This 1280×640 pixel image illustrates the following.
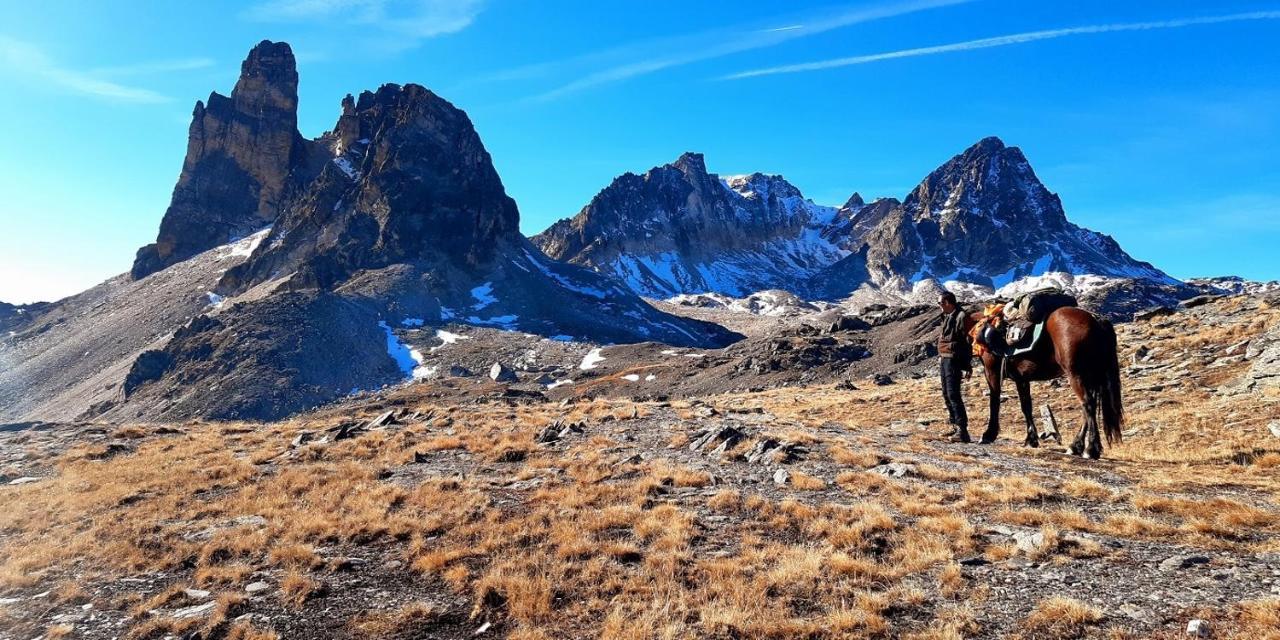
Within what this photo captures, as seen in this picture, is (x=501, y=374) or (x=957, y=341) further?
(x=501, y=374)

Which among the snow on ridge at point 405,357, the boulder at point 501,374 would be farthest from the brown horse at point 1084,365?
the snow on ridge at point 405,357

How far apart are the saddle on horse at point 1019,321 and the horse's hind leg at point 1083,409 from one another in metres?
1.15

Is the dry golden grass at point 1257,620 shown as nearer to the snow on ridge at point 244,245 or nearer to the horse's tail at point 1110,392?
the horse's tail at point 1110,392

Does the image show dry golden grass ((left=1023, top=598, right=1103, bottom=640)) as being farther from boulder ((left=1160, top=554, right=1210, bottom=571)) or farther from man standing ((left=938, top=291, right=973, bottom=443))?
man standing ((left=938, top=291, right=973, bottom=443))

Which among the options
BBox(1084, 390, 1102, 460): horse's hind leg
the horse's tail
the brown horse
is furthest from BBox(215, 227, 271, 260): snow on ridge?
the horse's tail

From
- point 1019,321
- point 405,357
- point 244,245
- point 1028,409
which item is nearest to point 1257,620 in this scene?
point 1019,321

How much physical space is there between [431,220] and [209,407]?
298ft

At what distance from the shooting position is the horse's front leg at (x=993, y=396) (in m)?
14.5

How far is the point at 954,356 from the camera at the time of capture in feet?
50.5

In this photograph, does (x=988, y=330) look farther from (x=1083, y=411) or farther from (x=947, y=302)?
(x=1083, y=411)

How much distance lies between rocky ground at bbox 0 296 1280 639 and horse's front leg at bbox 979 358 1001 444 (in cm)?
50

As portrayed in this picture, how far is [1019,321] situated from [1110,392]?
2.20 metres

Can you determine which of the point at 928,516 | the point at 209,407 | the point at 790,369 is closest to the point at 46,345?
the point at 209,407

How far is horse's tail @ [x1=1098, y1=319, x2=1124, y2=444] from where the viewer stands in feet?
38.4
